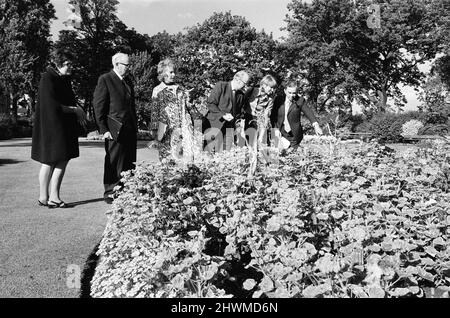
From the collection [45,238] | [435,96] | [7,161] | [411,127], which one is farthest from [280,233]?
[435,96]

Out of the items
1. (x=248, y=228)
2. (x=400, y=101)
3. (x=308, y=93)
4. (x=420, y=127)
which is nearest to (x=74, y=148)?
(x=248, y=228)

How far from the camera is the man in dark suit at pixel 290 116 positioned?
25.8ft

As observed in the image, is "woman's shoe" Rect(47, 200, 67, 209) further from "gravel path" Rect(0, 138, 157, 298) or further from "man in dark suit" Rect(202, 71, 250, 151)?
"man in dark suit" Rect(202, 71, 250, 151)

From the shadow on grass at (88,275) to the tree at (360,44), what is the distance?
43.6 metres

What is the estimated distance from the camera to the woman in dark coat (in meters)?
5.80

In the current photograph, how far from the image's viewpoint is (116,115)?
6.05 metres

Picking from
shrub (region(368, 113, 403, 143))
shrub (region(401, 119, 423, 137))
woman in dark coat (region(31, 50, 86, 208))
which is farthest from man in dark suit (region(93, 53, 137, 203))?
shrub (region(401, 119, 423, 137))

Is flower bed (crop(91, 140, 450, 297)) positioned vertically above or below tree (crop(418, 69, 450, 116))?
below

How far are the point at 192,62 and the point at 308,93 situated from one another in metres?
13.7

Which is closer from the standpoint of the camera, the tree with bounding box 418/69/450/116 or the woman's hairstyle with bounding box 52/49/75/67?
the woman's hairstyle with bounding box 52/49/75/67

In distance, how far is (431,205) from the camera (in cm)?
357

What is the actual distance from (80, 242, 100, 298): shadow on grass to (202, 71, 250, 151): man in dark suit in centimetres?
353

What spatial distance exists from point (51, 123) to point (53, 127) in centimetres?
6
